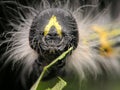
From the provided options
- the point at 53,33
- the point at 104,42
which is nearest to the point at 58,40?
the point at 53,33

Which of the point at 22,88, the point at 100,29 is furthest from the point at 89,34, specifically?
the point at 22,88

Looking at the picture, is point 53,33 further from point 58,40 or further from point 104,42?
point 104,42

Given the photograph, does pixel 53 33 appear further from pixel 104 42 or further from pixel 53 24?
pixel 104 42

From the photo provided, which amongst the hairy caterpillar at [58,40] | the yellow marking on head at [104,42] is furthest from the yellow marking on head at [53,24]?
the yellow marking on head at [104,42]

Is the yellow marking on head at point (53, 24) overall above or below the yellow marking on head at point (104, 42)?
above

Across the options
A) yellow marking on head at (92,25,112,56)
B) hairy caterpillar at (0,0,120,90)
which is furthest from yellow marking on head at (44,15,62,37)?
yellow marking on head at (92,25,112,56)

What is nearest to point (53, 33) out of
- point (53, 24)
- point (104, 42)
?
point (53, 24)

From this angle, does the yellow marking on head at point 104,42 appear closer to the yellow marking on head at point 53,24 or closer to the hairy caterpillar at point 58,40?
the hairy caterpillar at point 58,40

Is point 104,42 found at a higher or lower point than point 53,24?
lower
